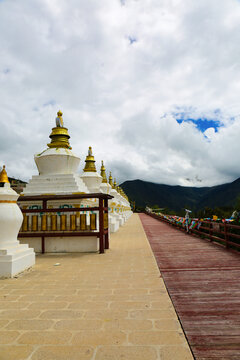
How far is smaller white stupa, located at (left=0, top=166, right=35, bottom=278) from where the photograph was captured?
5805 millimetres

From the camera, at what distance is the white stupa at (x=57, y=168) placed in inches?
400

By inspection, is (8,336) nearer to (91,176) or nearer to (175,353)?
(175,353)

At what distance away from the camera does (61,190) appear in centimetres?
1007

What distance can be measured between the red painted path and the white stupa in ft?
15.2

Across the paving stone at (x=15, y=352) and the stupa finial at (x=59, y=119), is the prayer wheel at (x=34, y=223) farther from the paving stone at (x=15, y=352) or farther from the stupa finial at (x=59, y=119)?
the paving stone at (x=15, y=352)

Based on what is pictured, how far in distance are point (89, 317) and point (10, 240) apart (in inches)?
140

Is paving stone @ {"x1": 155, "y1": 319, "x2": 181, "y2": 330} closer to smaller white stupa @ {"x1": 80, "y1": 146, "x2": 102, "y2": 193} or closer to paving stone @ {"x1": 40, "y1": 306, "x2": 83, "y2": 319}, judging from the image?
paving stone @ {"x1": 40, "y1": 306, "x2": 83, "y2": 319}

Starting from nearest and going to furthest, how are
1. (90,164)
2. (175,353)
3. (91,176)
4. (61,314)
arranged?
1. (175,353)
2. (61,314)
3. (91,176)
4. (90,164)

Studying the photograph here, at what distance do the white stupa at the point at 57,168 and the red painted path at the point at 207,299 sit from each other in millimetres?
4622

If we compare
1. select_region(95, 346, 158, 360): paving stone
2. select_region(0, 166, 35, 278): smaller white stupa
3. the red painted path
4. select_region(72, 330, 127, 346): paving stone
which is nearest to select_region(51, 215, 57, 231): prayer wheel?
Result: select_region(0, 166, 35, 278): smaller white stupa

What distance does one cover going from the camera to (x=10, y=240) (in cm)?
628

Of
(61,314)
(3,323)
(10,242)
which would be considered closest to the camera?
(3,323)

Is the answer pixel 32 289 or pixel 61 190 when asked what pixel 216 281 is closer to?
pixel 32 289

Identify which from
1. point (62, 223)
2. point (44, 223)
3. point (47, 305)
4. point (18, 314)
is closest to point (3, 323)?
point (18, 314)
